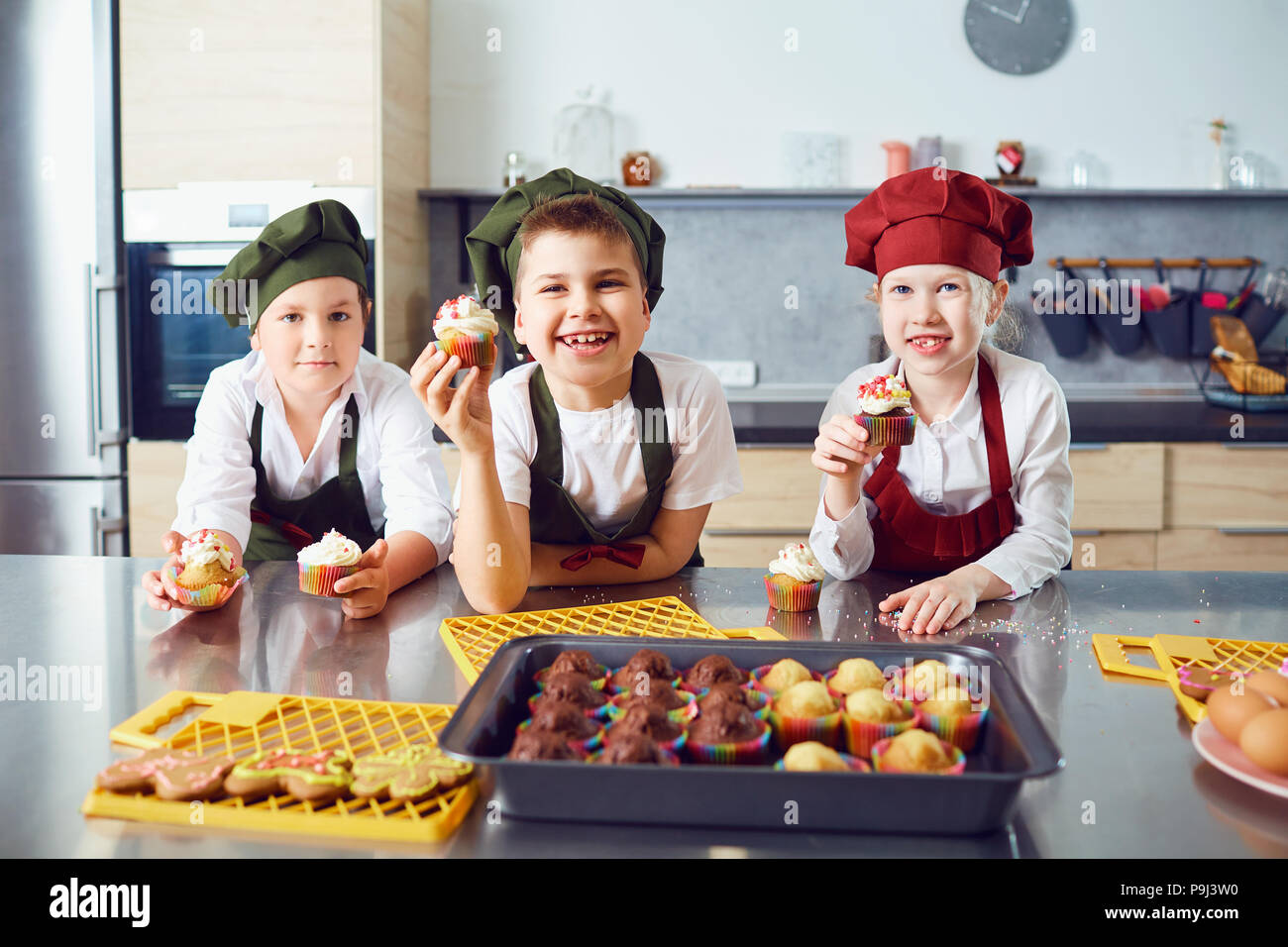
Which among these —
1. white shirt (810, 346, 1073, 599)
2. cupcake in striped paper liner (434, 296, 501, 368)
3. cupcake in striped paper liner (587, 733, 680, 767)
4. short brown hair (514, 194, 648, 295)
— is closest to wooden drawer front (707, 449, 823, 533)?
white shirt (810, 346, 1073, 599)

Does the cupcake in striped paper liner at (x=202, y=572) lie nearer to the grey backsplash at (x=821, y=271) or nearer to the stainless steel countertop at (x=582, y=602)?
the stainless steel countertop at (x=582, y=602)

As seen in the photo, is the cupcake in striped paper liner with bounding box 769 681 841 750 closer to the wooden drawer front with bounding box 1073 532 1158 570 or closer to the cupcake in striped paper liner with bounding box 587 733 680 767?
the cupcake in striped paper liner with bounding box 587 733 680 767

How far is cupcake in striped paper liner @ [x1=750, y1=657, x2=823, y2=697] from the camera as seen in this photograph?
115 cm

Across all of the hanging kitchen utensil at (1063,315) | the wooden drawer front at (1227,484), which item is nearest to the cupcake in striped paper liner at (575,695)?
the wooden drawer front at (1227,484)

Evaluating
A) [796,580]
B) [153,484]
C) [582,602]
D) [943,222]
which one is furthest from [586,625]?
[153,484]

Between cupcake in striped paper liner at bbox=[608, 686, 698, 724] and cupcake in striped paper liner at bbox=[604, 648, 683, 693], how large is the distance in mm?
15

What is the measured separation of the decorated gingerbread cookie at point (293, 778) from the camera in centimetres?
97

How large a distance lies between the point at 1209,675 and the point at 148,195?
11.5 feet

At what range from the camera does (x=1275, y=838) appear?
0.94m

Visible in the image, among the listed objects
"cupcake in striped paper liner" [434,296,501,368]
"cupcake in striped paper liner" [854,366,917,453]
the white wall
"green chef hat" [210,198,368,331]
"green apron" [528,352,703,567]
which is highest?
the white wall

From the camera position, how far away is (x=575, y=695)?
1105mm

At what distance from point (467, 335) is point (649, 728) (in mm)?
796

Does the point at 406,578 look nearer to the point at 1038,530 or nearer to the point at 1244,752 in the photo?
the point at 1038,530

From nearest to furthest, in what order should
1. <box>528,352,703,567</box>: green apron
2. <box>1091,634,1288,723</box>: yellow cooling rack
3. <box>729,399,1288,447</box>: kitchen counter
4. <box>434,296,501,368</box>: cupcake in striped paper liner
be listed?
<box>1091,634,1288,723</box>: yellow cooling rack
<box>434,296,501,368</box>: cupcake in striped paper liner
<box>528,352,703,567</box>: green apron
<box>729,399,1288,447</box>: kitchen counter
